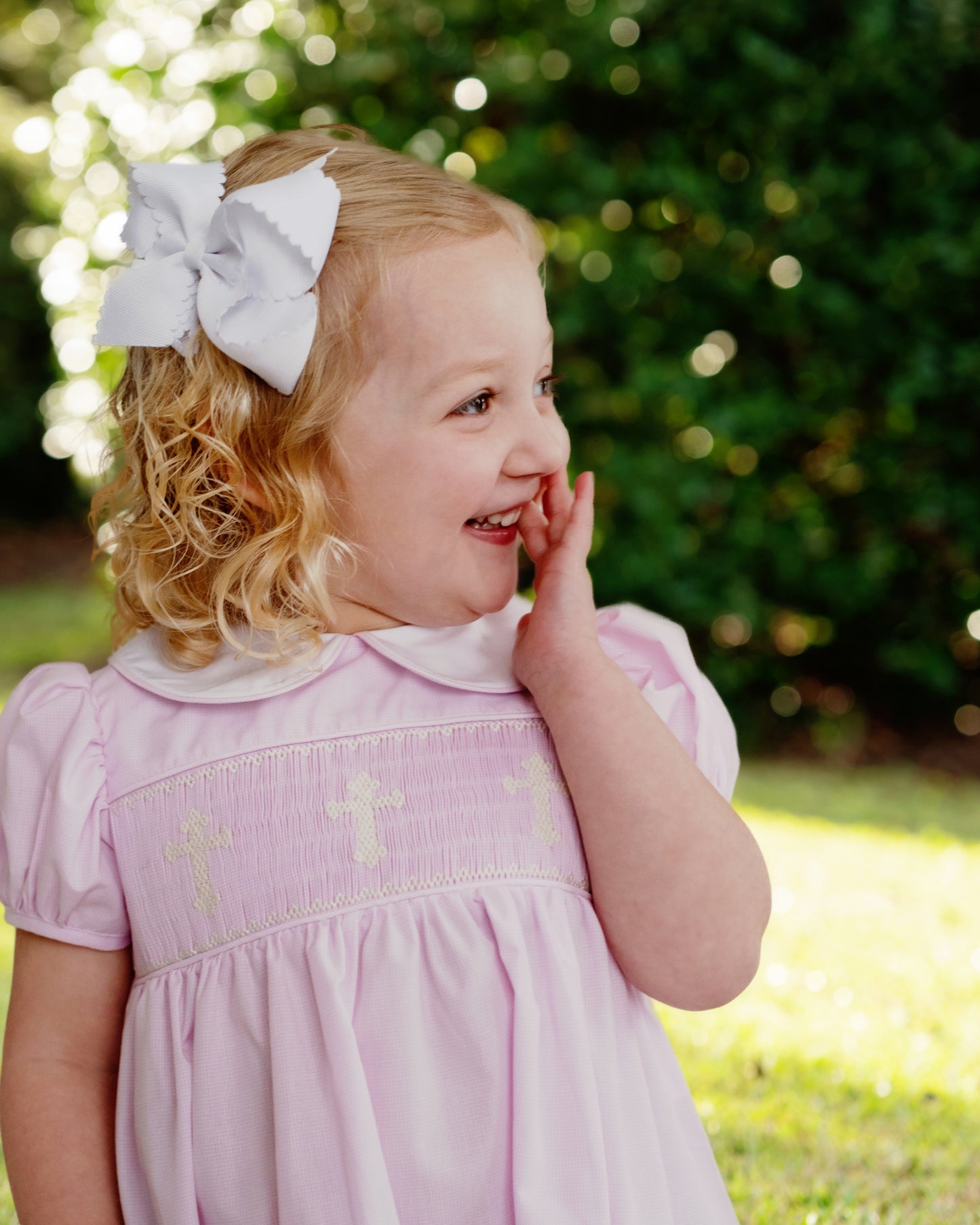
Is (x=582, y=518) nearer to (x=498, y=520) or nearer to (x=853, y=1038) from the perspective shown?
(x=498, y=520)

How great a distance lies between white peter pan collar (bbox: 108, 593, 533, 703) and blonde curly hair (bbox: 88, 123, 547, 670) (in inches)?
0.8

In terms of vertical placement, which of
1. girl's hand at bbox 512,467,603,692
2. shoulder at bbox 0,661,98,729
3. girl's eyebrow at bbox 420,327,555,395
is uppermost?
girl's eyebrow at bbox 420,327,555,395

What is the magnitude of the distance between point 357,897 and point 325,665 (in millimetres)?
282

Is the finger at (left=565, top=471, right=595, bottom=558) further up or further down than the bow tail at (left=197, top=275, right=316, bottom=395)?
further down

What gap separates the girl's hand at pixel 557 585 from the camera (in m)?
1.54

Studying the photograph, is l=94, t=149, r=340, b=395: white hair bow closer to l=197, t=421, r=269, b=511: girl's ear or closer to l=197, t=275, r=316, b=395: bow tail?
l=197, t=275, r=316, b=395: bow tail

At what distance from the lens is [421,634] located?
1.60 meters

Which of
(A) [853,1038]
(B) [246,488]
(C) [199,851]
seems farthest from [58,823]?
(A) [853,1038]

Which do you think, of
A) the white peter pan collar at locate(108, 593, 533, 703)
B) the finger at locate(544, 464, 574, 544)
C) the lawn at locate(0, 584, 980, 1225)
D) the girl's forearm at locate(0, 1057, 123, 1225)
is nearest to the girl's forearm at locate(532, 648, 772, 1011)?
the white peter pan collar at locate(108, 593, 533, 703)

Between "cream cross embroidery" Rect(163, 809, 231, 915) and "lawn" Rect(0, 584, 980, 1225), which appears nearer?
"cream cross embroidery" Rect(163, 809, 231, 915)

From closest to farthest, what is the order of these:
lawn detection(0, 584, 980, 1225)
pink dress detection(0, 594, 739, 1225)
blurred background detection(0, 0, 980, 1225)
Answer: pink dress detection(0, 594, 739, 1225), lawn detection(0, 584, 980, 1225), blurred background detection(0, 0, 980, 1225)

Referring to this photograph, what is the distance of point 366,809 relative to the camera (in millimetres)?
1467

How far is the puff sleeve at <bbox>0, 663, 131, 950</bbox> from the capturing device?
1.47 meters

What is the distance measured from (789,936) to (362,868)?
85.9 inches
